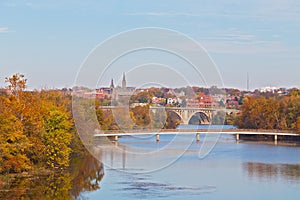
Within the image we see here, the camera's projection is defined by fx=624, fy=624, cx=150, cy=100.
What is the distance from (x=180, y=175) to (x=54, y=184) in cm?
619

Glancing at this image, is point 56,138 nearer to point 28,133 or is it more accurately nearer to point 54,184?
point 28,133

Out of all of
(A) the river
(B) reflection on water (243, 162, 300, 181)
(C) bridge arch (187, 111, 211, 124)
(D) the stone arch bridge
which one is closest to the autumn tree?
(A) the river

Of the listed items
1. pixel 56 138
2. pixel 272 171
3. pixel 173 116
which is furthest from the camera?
pixel 173 116

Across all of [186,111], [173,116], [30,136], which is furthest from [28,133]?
[173,116]

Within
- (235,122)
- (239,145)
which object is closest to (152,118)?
(239,145)

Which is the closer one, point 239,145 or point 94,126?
point 94,126

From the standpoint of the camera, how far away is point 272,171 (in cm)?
2922

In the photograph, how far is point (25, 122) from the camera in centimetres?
2689

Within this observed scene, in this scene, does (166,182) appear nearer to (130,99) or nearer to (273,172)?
(273,172)

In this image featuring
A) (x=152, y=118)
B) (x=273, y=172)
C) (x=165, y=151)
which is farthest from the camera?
(x=152, y=118)

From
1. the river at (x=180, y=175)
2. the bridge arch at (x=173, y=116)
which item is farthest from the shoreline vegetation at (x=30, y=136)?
the bridge arch at (x=173, y=116)

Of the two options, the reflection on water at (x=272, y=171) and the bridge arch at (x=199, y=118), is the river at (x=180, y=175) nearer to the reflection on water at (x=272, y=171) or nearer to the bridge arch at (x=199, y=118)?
the reflection on water at (x=272, y=171)

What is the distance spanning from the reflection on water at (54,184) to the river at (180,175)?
0.12 feet

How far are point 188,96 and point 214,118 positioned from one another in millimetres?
7202
